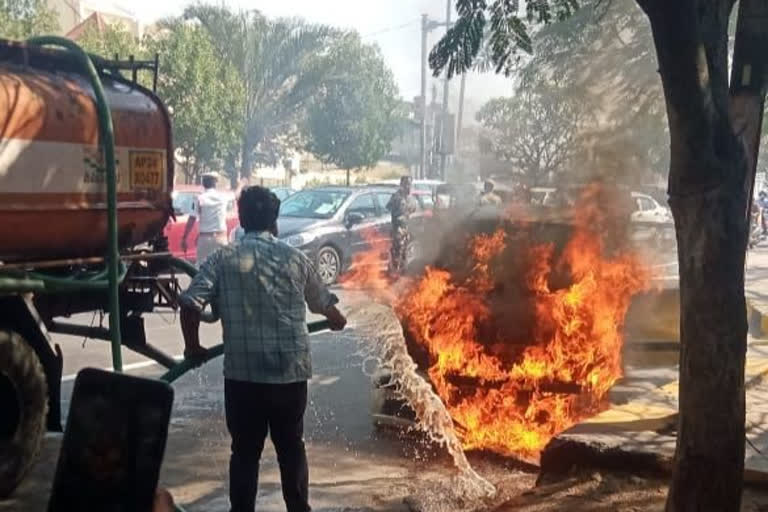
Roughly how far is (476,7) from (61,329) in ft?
12.1

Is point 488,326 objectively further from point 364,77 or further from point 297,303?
point 364,77

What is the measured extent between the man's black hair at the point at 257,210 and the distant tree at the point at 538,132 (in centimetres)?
799

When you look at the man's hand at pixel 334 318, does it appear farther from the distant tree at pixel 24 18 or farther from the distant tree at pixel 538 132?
the distant tree at pixel 24 18

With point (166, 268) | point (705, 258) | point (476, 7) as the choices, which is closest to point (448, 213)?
point (166, 268)

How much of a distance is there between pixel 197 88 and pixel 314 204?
10.7m

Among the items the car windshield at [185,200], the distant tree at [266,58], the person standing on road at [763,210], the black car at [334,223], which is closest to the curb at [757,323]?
the black car at [334,223]

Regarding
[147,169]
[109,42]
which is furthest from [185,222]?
[109,42]

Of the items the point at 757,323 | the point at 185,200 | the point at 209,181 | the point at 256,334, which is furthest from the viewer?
the point at 185,200

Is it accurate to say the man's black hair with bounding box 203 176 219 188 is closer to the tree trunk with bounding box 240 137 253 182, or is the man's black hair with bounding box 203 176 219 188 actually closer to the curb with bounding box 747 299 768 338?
the curb with bounding box 747 299 768 338

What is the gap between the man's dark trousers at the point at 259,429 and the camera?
161 inches

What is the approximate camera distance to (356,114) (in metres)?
33.8

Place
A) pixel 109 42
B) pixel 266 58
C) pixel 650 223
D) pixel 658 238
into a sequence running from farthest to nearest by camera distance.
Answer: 1. pixel 266 58
2. pixel 109 42
3. pixel 658 238
4. pixel 650 223

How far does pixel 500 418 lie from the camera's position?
20.8 ft

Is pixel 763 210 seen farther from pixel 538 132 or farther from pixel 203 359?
pixel 203 359
